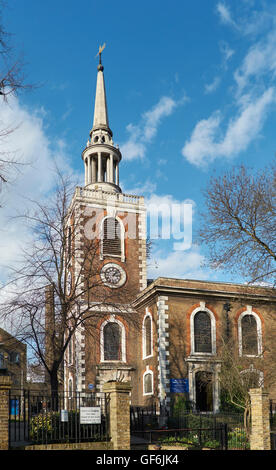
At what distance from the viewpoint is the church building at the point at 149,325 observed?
26.8 m

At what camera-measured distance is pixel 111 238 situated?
33.1 meters

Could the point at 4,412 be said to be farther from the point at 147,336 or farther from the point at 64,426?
the point at 147,336

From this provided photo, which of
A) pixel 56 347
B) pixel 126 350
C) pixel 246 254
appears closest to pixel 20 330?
pixel 56 347

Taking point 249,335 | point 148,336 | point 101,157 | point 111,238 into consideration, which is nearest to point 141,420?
point 148,336

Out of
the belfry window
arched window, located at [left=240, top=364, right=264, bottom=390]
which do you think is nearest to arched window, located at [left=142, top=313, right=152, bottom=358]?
the belfry window

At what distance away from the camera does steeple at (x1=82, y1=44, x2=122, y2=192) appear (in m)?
37.3

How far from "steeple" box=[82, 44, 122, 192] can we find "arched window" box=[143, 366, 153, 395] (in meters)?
14.5

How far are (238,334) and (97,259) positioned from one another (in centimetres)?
1031

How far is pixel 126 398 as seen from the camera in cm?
1399

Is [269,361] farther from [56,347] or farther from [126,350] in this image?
[56,347]
